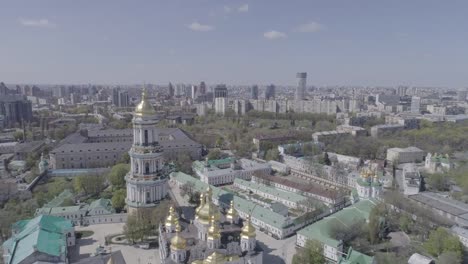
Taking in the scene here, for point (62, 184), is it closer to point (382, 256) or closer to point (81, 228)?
point (81, 228)

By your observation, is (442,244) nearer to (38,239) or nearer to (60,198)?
(38,239)

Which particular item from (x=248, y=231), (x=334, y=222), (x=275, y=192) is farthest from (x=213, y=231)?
(x=275, y=192)

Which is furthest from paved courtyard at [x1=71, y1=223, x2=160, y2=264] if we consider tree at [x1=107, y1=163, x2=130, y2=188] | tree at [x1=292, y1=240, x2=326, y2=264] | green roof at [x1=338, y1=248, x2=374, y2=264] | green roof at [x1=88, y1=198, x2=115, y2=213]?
green roof at [x1=338, y1=248, x2=374, y2=264]

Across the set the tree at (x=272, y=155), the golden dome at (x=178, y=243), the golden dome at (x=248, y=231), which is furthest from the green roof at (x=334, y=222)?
the tree at (x=272, y=155)

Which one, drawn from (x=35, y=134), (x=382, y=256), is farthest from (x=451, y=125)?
(x=35, y=134)

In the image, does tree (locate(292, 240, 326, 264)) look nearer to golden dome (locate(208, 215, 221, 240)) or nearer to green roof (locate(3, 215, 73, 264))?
golden dome (locate(208, 215, 221, 240))

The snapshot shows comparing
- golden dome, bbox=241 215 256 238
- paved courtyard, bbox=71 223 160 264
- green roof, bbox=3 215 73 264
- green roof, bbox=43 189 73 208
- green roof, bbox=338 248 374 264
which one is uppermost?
golden dome, bbox=241 215 256 238

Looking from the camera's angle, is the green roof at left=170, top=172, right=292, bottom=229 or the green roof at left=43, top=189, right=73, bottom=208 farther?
the green roof at left=43, top=189, right=73, bottom=208
